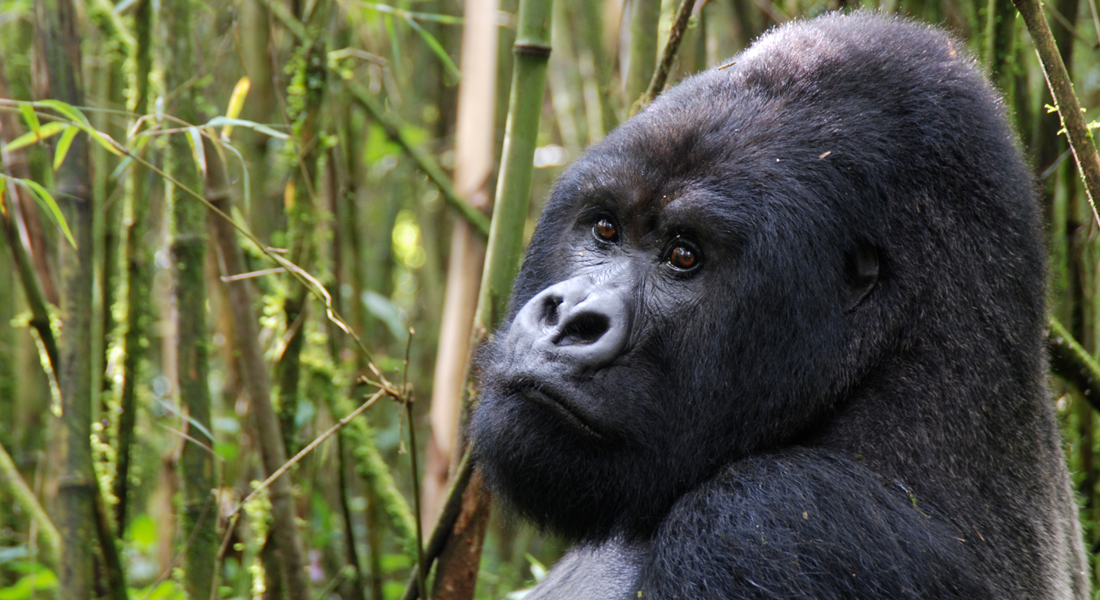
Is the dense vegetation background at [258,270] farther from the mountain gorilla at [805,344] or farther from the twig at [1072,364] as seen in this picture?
the mountain gorilla at [805,344]

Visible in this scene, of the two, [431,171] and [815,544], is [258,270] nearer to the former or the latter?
[431,171]

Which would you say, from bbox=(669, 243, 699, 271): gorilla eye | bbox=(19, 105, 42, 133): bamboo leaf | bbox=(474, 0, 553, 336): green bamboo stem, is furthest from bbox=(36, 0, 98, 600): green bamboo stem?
bbox=(669, 243, 699, 271): gorilla eye

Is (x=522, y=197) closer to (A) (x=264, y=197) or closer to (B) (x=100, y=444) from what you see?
(B) (x=100, y=444)

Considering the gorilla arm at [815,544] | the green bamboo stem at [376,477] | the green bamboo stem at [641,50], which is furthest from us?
the green bamboo stem at [376,477]

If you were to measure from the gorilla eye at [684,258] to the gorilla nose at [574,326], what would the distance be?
131mm

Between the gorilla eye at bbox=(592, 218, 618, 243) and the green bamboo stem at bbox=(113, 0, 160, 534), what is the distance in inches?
55.4

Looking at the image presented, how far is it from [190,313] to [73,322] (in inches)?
25.1

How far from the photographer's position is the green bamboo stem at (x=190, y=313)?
251 centimetres

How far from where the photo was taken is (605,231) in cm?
211

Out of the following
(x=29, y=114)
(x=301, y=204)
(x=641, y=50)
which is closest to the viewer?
(x=29, y=114)

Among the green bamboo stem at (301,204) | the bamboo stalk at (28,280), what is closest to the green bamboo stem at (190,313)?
the green bamboo stem at (301,204)

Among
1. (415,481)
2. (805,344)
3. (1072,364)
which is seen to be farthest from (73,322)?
(1072,364)

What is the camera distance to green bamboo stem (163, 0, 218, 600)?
2.51 metres

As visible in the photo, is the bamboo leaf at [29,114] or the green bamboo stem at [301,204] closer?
the bamboo leaf at [29,114]
